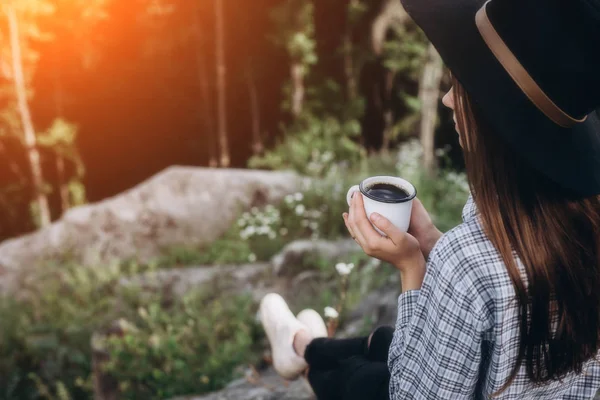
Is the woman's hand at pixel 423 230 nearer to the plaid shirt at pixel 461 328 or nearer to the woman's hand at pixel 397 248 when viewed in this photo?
the woman's hand at pixel 397 248

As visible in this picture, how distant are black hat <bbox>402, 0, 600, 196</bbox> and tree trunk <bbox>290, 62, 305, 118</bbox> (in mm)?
13319

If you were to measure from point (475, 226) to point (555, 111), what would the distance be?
0.33 m

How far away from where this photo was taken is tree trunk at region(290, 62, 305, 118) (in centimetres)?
1453

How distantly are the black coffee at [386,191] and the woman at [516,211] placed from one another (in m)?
0.37

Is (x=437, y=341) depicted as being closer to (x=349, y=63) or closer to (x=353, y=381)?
(x=353, y=381)

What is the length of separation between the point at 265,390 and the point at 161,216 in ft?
18.7

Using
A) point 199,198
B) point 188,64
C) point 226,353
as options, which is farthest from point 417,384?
point 188,64

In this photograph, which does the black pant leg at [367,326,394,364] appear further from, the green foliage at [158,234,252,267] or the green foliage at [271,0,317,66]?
the green foliage at [271,0,317,66]

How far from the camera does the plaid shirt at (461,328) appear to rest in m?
1.31

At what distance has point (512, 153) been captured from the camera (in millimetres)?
1341

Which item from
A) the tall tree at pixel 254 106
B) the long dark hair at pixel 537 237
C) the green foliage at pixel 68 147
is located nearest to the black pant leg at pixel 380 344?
the long dark hair at pixel 537 237

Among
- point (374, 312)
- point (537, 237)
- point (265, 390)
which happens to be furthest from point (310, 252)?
point (537, 237)

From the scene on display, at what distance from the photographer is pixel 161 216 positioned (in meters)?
8.64

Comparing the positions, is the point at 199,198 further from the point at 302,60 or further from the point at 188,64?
the point at 188,64
